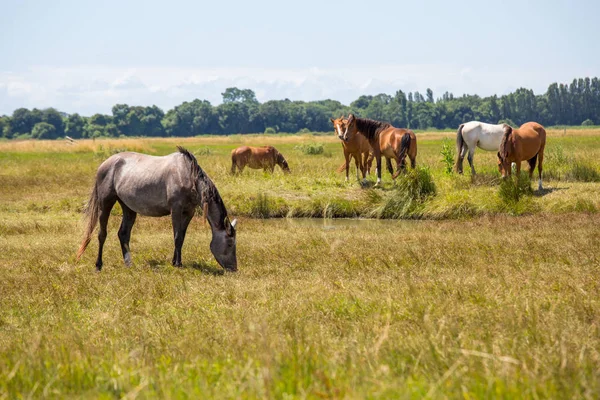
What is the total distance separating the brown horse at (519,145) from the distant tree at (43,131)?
433 feet

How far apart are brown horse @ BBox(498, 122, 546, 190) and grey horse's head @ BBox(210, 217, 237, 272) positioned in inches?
455

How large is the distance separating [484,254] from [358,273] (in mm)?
2374

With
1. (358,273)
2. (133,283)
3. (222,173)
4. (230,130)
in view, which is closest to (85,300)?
(133,283)

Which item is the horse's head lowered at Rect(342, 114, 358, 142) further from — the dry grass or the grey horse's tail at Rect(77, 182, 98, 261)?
the grey horse's tail at Rect(77, 182, 98, 261)

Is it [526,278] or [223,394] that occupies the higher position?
[223,394]

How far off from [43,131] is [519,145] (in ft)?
435

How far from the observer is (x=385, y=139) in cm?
2273

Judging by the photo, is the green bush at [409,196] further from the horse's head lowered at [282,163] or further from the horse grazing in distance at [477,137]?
the horse's head lowered at [282,163]

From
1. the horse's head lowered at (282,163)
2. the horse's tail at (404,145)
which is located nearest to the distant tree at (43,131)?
the horse's head lowered at (282,163)

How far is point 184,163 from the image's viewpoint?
433 inches

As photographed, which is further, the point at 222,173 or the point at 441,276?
the point at 222,173

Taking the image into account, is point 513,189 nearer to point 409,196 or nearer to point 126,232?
point 409,196

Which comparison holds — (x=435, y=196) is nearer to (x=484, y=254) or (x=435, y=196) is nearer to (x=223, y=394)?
(x=484, y=254)

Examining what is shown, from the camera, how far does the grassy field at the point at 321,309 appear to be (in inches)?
157
